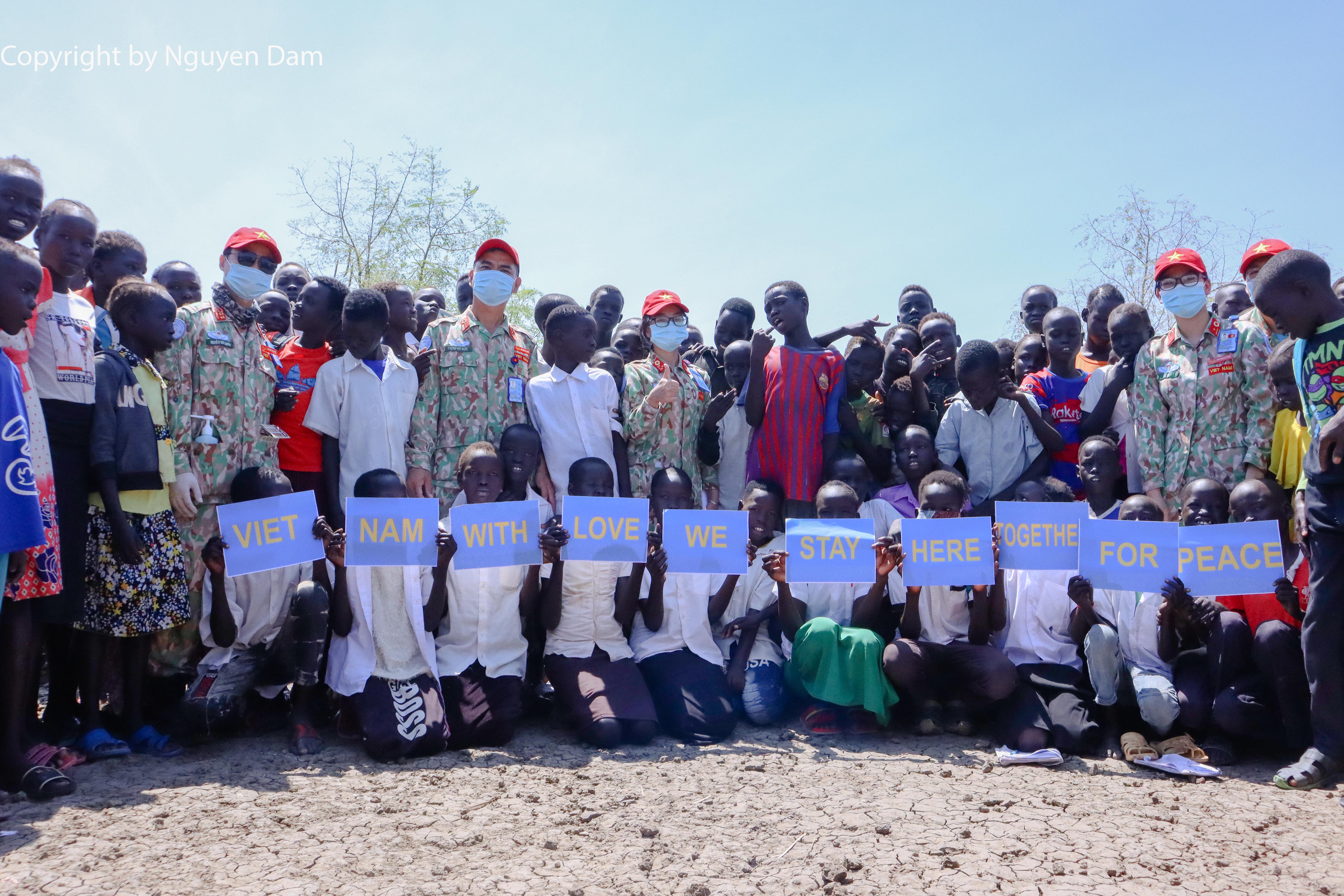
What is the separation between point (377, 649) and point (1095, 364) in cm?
573

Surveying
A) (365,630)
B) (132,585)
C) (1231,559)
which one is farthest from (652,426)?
(1231,559)

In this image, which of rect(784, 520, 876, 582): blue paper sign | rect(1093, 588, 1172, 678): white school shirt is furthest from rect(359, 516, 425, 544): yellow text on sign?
rect(1093, 588, 1172, 678): white school shirt

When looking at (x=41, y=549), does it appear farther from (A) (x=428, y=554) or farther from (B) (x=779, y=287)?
(B) (x=779, y=287)

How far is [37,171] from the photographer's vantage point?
5062mm

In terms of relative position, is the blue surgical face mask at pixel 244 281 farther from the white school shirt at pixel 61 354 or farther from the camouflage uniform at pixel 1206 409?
the camouflage uniform at pixel 1206 409

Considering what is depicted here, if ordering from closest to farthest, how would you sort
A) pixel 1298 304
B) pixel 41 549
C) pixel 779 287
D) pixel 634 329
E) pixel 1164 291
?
pixel 41 549 < pixel 1298 304 < pixel 1164 291 < pixel 779 287 < pixel 634 329

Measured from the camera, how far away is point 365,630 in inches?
212

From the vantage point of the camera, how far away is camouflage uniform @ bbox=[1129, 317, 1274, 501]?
572 centimetres

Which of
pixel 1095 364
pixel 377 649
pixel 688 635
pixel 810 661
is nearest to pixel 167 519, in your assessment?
pixel 377 649

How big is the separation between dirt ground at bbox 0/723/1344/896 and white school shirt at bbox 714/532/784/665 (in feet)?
2.95

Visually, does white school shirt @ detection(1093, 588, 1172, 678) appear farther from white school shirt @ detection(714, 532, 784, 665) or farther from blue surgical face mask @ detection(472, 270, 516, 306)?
blue surgical face mask @ detection(472, 270, 516, 306)

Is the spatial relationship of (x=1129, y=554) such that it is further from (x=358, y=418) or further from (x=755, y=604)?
(x=358, y=418)

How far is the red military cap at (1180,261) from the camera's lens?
19.9 ft

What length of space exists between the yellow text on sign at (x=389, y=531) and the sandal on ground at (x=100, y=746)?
1576mm
